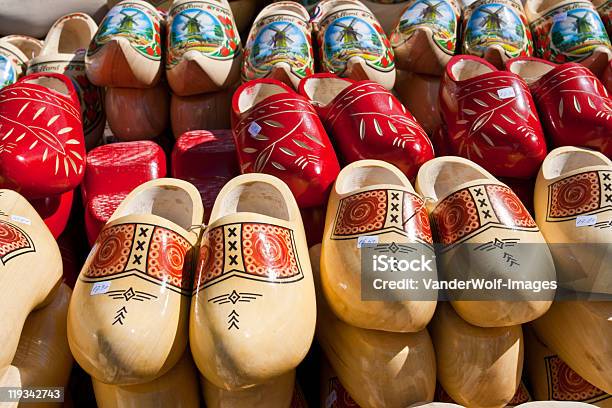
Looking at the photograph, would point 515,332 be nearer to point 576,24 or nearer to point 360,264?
point 360,264

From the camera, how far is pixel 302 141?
118cm

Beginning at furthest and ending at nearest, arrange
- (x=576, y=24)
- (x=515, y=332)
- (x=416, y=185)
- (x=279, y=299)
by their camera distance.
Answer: (x=576, y=24), (x=416, y=185), (x=515, y=332), (x=279, y=299)

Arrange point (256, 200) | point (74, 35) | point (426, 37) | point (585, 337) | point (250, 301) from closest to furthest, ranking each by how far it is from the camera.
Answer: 1. point (250, 301)
2. point (585, 337)
3. point (256, 200)
4. point (426, 37)
5. point (74, 35)

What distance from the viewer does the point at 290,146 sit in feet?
3.84

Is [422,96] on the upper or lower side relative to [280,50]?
lower

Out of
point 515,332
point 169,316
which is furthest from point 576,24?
point 169,316

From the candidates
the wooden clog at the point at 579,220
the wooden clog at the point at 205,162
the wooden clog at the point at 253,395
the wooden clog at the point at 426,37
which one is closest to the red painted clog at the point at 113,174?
the wooden clog at the point at 205,162

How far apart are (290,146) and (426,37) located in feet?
2.22

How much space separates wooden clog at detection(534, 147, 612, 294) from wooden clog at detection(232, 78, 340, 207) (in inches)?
15.6

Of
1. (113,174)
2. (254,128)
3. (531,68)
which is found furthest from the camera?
(531,68)

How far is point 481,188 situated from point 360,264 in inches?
10.4

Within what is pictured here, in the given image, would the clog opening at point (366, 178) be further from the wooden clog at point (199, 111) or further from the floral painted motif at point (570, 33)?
the floral painted motif at point (570, 33)

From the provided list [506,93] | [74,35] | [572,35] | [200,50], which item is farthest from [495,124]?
[74,35]

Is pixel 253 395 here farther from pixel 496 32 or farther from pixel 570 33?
pixel 570 33
